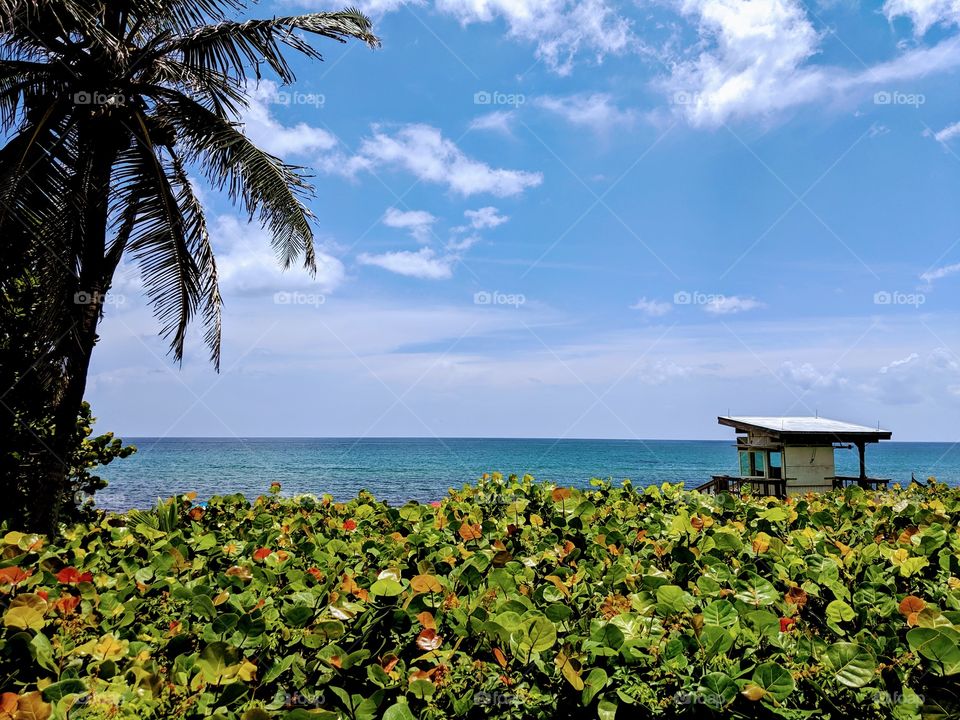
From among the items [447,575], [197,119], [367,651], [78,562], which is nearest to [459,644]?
[367,651]

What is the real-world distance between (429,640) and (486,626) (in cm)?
17

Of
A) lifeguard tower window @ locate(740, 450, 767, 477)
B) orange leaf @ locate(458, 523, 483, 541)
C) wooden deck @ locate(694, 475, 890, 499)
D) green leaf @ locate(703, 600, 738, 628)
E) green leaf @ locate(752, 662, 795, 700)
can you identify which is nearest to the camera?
green leaf @ locate(752, 662, 795, 700)

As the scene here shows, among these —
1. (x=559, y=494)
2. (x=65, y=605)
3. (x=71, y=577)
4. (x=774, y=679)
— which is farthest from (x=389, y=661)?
(x=559, y=494)

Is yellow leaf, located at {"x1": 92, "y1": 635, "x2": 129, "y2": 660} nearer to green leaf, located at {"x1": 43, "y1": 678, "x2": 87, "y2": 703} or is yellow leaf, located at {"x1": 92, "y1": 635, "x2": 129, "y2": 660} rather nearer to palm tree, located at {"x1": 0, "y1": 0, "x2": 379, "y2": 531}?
green leaf, located at {"x1": 43, "y1": 678, "x2": 87, "y2": 703}

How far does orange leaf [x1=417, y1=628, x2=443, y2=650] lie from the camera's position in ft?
6.39

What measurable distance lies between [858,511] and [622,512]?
4.70ft

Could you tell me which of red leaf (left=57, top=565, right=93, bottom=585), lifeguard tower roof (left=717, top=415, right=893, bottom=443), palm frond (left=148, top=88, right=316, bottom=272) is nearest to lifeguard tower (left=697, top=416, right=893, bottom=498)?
lifeguard tower roof (left=717, top=415, right=893, bottom=443)

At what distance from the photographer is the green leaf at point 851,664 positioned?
1772 mm

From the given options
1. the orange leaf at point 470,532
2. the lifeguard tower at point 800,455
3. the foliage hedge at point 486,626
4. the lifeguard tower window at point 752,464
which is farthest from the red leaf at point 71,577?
A: the lifeguard tower window at point 752,464

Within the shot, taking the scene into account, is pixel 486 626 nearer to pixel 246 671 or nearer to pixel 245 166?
pixel 246 671

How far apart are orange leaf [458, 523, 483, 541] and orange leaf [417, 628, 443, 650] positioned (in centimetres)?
108

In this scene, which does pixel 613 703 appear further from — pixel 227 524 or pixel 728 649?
pixel 227 524

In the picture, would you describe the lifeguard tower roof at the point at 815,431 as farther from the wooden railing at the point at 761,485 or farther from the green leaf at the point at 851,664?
the green leaf at the point at 851,664

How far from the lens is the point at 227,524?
12.7 ft
